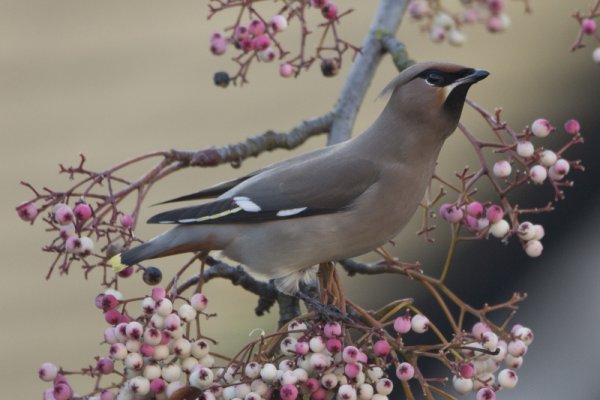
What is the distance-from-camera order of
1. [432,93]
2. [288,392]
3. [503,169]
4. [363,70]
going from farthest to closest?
[363,70]
[432,93]
[503,169]
[288,392]

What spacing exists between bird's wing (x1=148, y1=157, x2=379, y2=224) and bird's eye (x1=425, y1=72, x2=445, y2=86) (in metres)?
0.29

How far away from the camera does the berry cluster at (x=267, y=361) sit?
2.54m

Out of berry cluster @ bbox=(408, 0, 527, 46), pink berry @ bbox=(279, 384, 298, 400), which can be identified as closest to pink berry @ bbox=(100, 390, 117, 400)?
pink berry @ bbox=(279, 384, 298, 400)

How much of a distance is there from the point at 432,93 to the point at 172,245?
2.47ft

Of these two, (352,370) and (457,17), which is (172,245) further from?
(457,17)

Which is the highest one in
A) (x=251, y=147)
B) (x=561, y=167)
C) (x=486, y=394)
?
(x=251, y=147)

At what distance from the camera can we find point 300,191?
10.8 feet

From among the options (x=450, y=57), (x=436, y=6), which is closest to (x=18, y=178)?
(x=450, y=57)

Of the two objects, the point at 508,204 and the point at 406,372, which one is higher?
the point at 508,204

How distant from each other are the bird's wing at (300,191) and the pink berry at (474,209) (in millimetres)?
464

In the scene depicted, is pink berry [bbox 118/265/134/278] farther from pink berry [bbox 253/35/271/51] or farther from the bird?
pink berry [bbox 253/35/271/51]

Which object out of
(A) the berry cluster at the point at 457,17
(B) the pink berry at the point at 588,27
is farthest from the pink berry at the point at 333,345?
(A) the berry cluster at the point at 457,17

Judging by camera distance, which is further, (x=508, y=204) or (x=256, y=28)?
(x=256, y=28)

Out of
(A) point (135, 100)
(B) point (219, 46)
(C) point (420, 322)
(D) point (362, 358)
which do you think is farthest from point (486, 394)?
(A) point (135, 100)
